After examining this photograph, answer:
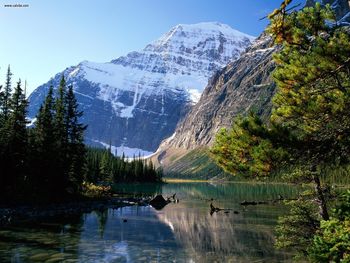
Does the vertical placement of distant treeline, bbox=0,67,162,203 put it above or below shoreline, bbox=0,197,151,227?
above

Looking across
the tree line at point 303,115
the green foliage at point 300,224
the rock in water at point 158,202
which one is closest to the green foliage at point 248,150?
the tree line at point 303,115

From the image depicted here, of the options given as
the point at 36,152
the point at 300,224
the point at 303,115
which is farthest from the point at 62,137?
the point at 303,115

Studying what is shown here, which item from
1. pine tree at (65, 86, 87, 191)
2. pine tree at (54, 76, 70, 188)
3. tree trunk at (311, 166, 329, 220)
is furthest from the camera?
pine tree at (65, 86, 87, 191)

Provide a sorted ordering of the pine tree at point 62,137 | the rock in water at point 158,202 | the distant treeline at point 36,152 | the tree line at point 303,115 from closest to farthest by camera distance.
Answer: the tree line at point 303,115
the distant treeline at point 36,152
the pine tree at point 62,137
the rock in water at point 158,202

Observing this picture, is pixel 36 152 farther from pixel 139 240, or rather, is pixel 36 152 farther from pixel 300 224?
pixel 300 224

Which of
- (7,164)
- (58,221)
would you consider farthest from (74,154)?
(58,221)

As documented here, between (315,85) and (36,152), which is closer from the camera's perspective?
(315,85)

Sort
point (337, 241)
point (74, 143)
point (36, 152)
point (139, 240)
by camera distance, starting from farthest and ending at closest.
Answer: point (74, 143) → point (36, 152) → point (139, 240) → point (337, 241)

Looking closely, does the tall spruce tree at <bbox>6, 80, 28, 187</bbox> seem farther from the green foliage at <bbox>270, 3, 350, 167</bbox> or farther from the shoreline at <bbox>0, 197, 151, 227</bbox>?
the green foliage at <bbox>270, 3, 350, 167</bbox>

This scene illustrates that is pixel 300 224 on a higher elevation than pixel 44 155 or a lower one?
lower

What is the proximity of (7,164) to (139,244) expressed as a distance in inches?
1144

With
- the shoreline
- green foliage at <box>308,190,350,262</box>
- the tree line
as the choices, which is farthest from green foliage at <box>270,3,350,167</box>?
the shoreline

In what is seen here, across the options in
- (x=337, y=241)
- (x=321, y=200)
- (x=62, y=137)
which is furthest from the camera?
(x=62, y=137)

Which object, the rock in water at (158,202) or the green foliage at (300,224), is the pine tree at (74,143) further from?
the green foliage at (300,224)
